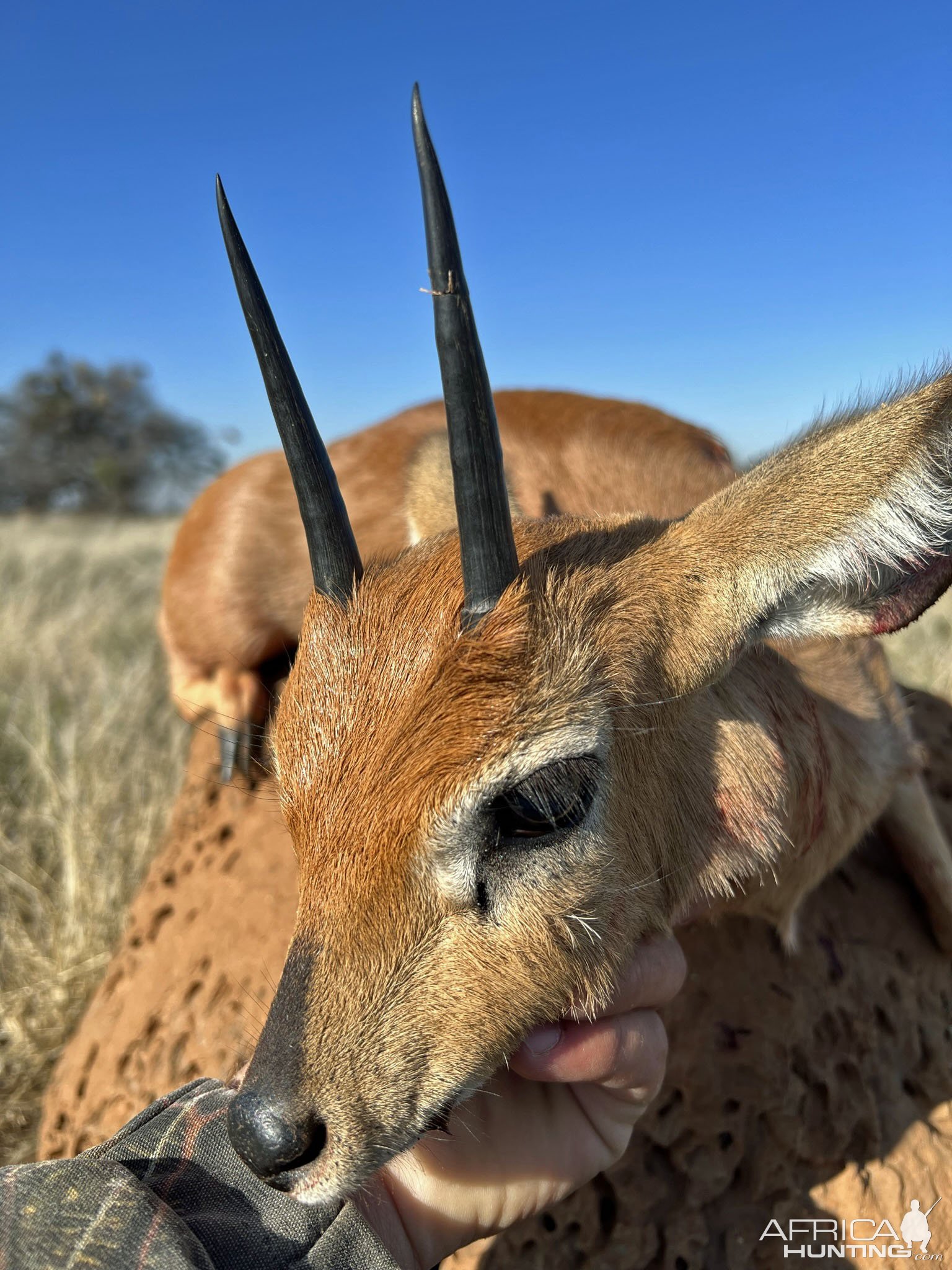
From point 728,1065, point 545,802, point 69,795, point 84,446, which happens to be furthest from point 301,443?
point 84,446

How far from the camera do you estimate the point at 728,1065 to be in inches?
101

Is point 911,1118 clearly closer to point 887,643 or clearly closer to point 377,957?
point 377,957

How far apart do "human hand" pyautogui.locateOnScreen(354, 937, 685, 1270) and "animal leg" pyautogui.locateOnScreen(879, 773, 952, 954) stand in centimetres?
146

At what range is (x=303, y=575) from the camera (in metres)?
4.83

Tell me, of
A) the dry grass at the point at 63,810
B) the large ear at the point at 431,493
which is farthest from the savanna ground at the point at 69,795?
the large ear at the point at 431,493

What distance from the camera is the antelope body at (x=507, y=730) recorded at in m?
1.61

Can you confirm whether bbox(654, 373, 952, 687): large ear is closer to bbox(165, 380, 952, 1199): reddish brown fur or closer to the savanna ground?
bbox(165, 380, 952, 1199): reddish brown fur

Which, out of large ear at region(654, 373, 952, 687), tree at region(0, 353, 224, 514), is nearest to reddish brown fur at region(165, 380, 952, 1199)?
large ear at region(654, 373, 952, 687)

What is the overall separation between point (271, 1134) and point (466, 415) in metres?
1.32

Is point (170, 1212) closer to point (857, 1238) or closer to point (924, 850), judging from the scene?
point (857, 1238)

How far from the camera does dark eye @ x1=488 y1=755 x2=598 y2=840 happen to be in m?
1.64

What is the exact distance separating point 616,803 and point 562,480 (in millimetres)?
1878

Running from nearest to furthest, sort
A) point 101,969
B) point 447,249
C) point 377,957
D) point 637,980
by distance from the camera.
Answer: point 447,249 → point 377,957 → point 637,980 → point 101,969

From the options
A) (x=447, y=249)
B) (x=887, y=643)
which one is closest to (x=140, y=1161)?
(x=447, y=249)
